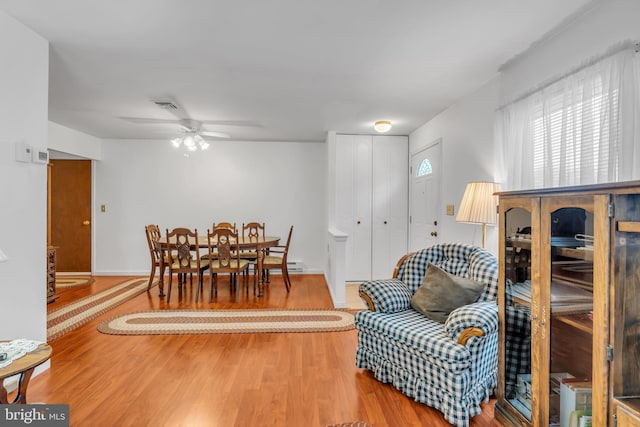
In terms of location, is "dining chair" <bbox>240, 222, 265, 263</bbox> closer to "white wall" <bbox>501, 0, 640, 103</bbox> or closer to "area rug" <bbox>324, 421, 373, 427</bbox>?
"area rug" <bbox>324, 421, 373, 427</bbox>

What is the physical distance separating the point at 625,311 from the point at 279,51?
250 centimetres

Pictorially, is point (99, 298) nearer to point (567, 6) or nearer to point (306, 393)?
point (306, 393)

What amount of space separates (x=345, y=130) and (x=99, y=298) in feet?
13.6

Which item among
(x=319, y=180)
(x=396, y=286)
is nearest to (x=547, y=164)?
(x=396, y=286)

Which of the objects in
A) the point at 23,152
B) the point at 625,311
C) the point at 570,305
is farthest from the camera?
the point at 23,152

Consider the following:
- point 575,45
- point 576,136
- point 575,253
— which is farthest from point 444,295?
point 575,45

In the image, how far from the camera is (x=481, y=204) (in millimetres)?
2613

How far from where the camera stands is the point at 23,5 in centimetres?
195

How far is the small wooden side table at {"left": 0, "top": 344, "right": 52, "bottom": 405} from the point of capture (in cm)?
133

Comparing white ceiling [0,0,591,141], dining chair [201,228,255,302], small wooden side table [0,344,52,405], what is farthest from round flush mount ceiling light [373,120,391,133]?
small wooden side table [0,344,52,405]

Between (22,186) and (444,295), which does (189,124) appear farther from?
(444,295)

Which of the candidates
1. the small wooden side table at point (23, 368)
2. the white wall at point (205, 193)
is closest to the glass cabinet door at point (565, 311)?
the small wooden side table at point (23, 368)

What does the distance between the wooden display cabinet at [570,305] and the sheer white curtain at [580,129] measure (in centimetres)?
53

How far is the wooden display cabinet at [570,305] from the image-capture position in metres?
1.24
